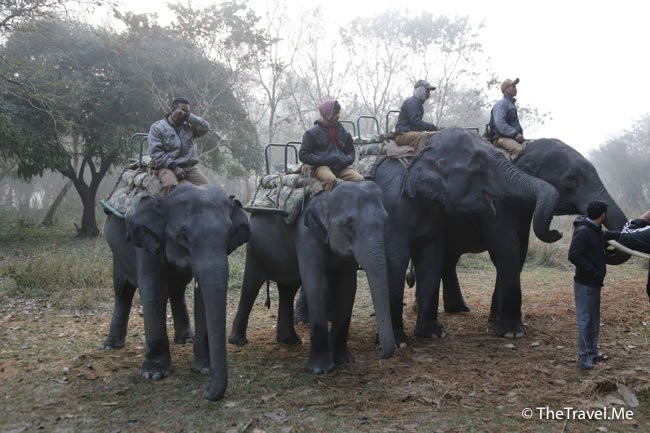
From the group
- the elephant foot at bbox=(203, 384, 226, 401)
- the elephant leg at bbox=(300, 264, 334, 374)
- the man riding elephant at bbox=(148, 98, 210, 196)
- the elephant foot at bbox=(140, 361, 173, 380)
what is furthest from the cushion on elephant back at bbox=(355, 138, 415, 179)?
→ the elephant foot at bbox=(203, 384, 226, 401)

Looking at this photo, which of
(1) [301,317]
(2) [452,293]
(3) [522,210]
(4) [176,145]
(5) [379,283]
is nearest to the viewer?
(5) [379,283]

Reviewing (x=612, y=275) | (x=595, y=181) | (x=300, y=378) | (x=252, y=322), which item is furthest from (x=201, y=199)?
(x=612, y=275)

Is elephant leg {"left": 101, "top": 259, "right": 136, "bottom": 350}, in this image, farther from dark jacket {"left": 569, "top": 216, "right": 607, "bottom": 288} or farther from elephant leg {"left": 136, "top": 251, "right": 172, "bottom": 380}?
dark jacket {"left": 569, "top": 216, "right": 607, "bottom": 288}

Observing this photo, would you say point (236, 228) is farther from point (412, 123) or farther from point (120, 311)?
point (412, 123)

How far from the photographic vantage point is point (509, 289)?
23.3ft

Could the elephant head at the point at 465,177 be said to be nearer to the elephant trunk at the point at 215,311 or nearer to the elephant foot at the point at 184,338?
the elephant trunk at the point at 215,311

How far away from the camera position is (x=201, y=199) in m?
5.11

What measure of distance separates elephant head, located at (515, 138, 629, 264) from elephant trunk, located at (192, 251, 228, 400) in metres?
4.28

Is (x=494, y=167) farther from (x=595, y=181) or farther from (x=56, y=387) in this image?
(x=56, y=387)

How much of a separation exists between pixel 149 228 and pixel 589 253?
13.1 ft

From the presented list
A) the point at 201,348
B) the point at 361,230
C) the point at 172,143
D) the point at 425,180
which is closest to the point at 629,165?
the point at 425,180

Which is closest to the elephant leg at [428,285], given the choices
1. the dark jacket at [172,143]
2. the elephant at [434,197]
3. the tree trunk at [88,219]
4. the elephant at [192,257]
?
the elephant at [434,197]

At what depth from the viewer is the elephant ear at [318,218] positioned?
556 centimetres

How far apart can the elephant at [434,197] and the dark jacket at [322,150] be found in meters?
1.11
